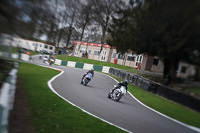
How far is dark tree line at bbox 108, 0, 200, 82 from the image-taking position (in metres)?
1.19

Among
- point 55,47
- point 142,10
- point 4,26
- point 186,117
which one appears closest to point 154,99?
point 186,117

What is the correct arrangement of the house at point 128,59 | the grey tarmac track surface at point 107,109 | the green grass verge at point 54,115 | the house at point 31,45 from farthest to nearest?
1. the green grass verge at point 54,115
2. the house at point 31,45
3. the grey tarmac track surface at point 107,109
4. the house at point 128,59

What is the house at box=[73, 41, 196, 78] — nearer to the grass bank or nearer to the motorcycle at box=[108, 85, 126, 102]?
the grass bank

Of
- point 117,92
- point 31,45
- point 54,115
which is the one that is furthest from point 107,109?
point 31,45

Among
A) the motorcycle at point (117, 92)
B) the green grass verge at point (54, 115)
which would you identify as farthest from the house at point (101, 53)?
the green grass verge at point (54, 115)

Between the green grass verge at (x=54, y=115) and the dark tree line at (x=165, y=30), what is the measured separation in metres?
2.67

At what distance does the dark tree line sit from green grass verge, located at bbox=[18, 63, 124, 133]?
8.75 ft

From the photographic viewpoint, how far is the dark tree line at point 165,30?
47.0 inches

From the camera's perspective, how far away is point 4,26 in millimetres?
1546

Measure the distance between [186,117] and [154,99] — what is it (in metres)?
0.37

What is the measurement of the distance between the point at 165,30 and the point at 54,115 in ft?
16.3

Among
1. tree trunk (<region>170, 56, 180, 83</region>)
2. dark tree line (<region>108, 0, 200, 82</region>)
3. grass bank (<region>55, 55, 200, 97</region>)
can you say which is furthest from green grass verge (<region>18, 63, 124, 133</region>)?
tree trunk (<region>170, 56, 180, 83</region>)

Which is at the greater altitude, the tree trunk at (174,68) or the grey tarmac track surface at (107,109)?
the tree trunk at (174,68)

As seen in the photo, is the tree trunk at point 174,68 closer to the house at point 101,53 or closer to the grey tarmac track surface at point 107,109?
the grey tarmac track surface at point 107,109
